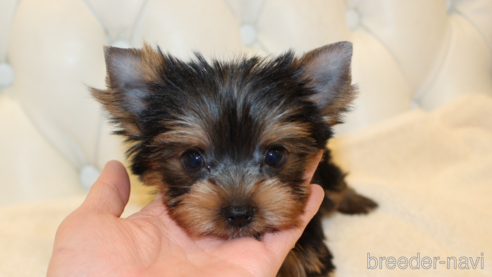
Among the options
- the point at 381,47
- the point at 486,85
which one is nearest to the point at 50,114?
the point at 381,47

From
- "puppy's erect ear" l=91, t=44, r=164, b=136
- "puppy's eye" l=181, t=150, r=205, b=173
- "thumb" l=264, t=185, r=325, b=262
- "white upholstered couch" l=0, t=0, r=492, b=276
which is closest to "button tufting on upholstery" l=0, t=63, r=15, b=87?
"white upholstered couch" l=0, t=0, r=492, b=276

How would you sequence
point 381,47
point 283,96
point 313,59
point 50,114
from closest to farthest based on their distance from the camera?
point 283,96 → point 313,59 → point 50,114 → point 381,47

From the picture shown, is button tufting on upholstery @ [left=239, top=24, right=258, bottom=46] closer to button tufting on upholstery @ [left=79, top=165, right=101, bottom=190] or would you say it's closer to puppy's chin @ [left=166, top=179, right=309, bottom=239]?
button tufting on upholstery @ [left=79, top=165, right=101, bottom=190]

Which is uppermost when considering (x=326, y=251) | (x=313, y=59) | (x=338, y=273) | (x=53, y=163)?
(x=313, y=59)

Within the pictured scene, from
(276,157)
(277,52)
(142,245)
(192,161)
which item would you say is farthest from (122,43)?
(142,245)

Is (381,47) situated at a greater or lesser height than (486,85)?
greater

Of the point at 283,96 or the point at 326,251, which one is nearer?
the point at 283,96

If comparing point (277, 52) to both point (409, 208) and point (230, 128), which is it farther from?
point (230, 128)

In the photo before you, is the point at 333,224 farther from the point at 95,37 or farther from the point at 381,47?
the point at 95,37
